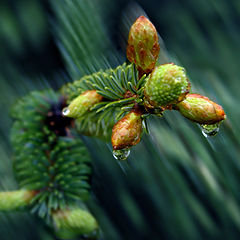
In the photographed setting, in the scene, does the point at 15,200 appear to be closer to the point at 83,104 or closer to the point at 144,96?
the point at 83,104

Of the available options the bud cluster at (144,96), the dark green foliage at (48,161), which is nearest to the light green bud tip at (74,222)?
the dark green foliage at (48,161)

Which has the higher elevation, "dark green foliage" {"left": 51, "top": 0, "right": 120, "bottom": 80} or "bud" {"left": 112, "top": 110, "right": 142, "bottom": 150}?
"dark green foliage" {"left": 51, "top": 0, "right": 120, "bottom": 80}

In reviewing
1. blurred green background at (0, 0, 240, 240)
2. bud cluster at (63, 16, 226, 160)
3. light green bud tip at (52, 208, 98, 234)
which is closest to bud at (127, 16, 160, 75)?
bud cluster at (63, 16, 226, 160)

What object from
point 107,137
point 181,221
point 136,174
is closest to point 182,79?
point 107,137

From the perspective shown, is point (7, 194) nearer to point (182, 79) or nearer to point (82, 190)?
point (82, 190)

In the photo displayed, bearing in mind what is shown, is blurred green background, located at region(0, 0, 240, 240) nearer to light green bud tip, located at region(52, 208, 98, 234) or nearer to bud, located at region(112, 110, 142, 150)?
light green bud tip, located at region(52, 208, 98, 234)

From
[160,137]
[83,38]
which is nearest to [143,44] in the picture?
[83,38]
